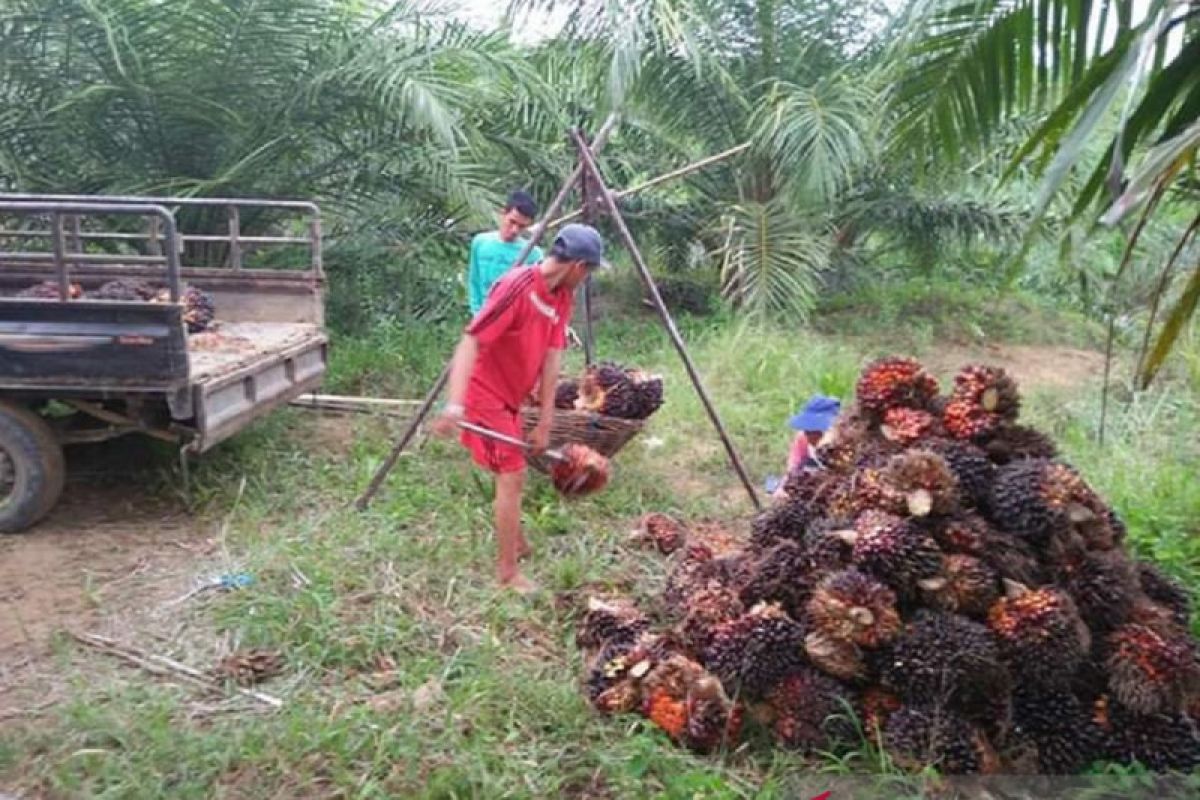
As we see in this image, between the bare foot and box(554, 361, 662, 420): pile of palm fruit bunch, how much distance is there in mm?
1153

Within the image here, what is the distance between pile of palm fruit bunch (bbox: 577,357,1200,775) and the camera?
9.18 feet

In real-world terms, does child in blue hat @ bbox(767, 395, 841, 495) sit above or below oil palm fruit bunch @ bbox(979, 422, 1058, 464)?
below

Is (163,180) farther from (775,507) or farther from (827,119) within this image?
(775,507)

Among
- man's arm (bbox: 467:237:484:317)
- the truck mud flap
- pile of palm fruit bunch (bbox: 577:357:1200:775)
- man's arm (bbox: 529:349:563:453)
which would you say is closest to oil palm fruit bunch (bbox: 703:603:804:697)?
pile of palm fruit bunch (bbox: 577:357:1200:775)

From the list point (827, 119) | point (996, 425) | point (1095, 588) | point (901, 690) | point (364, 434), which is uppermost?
point (827, 119)

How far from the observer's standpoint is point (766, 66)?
986 cm

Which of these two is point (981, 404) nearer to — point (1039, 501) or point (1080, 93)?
point (1039, 501)

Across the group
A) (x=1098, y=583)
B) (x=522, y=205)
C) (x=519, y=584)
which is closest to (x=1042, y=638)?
(x=1098, y=583)

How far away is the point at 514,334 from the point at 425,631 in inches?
42.8

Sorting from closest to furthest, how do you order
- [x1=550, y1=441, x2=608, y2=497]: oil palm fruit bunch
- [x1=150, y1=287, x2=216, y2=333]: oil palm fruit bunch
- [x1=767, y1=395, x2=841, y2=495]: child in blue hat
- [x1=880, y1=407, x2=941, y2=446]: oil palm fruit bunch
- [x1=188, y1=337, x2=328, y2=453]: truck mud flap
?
1. [x1=880, y1=407, x2=941, y2=446]: oil palm fruit bunch
2. [x1=767, y1=395, x2=841, y2=495]: child in blue hat
3. [x1=188, y1=337, x2=328, y2=453]: truck mud flap
4. [x1=550, y1=441, x2=608, y2=497]: oil palm fruit bunch
5. [x1=150, y1=287, x2=216, y2=333]: oil palm fruit bunch

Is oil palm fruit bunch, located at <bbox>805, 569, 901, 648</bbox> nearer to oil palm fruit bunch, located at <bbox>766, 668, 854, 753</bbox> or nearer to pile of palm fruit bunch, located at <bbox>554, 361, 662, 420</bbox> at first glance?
oil palm fruit bunch, located at <bbox>766, 668, 854, 753</bbox>

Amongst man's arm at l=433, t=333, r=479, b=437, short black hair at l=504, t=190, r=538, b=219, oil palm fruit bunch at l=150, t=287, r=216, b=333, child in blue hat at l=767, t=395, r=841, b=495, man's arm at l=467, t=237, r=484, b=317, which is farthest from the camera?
man's arm at l=467, t=237, r=484, b=317

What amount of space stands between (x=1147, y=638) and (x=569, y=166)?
7177mm

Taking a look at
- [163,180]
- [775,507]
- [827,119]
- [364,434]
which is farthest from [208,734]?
[827,119]
